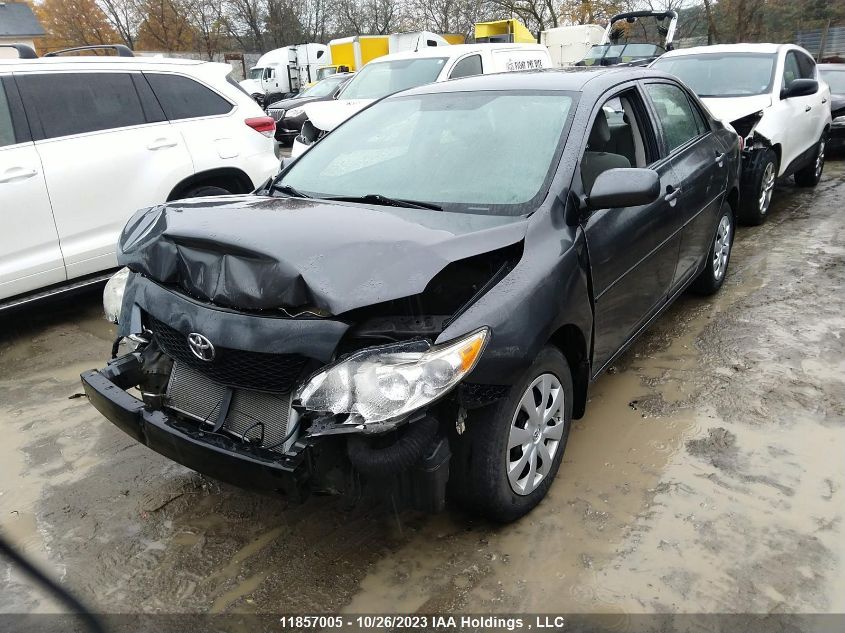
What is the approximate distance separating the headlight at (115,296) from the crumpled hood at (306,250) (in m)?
0.33

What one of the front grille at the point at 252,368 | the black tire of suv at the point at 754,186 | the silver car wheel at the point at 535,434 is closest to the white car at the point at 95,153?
the front grille at the point at 252,368

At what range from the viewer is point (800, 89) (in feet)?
21.9

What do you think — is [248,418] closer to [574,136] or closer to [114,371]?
[114,371]

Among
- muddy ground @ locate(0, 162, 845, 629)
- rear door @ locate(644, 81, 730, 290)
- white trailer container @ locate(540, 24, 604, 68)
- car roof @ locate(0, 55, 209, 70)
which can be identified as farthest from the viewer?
white trailer container @ locate(540, 24, 604, 68)

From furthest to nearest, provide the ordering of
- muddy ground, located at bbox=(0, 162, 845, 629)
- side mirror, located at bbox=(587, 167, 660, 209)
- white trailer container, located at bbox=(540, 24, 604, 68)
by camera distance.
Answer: white trailer container, located at bbox=(540, 24, 604, 68)
side mirror, located at bbox=(587, 167, 660, 209)
muddy ground, located at bbox=(0, 162, 845, 629)

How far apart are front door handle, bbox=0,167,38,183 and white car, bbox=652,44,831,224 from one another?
6.13m

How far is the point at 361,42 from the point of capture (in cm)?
2170

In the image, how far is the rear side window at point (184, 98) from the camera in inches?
206

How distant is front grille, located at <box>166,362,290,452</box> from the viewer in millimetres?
2284

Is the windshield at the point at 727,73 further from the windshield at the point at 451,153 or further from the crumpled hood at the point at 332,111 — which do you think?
the windshield at the point at 451,153

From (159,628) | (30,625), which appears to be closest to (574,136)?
(159,628)

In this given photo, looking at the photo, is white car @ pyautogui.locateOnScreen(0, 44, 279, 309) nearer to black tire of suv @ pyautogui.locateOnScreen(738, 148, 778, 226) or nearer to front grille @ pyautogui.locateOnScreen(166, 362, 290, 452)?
front grille @ pyautogui.locateOnScreen(166, 362, 290, 452)

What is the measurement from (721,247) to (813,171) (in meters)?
4.75

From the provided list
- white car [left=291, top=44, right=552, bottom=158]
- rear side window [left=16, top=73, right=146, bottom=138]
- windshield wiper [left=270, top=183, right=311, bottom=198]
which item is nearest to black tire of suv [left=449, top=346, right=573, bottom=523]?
windshield wiper [left=270, top=183, right=311, bottom=198]
